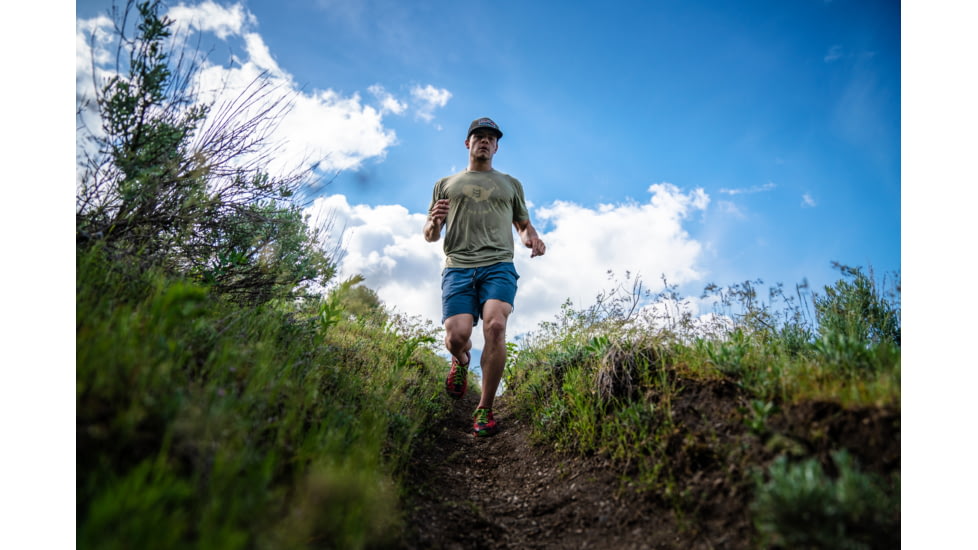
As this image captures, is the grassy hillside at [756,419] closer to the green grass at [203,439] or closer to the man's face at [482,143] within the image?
the green grass at [203,439]

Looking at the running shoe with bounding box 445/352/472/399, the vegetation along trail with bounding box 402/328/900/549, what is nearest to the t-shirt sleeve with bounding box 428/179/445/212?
the running shoe with bounding box 445/352/472/399

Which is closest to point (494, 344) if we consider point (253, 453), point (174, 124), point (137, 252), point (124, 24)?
point (253, 453)

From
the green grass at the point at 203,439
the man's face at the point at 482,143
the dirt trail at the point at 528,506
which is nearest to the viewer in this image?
the green grass at the point at 203,439

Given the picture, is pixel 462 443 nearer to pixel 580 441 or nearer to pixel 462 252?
pixel 580 441

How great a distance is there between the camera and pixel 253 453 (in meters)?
2.02

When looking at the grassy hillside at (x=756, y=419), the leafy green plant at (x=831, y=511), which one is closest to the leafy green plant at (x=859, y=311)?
the grassy hillside at (x=756, y=419)

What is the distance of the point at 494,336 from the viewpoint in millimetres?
4121

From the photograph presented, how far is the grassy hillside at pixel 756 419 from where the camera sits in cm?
178

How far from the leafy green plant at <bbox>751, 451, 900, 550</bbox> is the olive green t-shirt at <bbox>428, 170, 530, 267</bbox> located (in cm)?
294

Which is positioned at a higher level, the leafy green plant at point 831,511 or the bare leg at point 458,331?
the bare leg at point 458,331

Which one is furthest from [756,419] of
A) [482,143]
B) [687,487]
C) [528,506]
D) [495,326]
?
[482,143]

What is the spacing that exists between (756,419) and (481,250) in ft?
8.87

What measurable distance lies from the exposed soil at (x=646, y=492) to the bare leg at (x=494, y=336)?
2.77 feet

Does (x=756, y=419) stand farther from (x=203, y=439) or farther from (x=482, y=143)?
(x=482, y=143)
